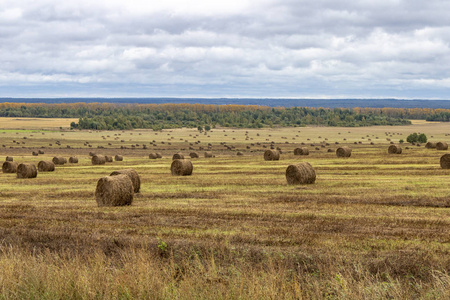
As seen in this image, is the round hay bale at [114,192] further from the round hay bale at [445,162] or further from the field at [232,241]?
the round hay bale at [445,162]

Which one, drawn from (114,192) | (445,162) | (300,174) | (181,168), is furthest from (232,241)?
(445,162)

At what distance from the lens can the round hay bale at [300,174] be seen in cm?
3023

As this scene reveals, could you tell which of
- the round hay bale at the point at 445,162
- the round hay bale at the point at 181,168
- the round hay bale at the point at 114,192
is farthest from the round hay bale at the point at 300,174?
the round hay bale at the point at 445,162

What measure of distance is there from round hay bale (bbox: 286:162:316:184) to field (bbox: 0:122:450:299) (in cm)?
62

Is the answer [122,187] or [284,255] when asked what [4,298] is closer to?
[284,255]

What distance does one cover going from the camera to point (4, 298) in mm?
8406

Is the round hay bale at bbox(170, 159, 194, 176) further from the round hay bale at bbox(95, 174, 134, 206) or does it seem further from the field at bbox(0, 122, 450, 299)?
the round hay bale at bbox(95, 174, 134, 206)

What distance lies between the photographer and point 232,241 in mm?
13898

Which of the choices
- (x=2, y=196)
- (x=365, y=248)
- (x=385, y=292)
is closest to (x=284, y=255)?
(x=365, y=248)

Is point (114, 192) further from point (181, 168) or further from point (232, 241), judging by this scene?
point (181, 168)

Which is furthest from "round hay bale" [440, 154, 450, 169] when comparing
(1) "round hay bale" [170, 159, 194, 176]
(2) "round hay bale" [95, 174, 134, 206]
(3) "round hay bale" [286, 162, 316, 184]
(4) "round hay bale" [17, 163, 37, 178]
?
(4) "round hay bale" [17, 163, 37, 178]

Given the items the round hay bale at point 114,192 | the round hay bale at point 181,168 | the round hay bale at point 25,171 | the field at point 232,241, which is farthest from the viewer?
the round hay bale at point 25,171

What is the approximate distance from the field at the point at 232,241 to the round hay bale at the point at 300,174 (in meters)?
0.62

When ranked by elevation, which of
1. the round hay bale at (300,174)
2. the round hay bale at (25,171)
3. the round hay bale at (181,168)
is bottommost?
the round hay bale at (25,171)
